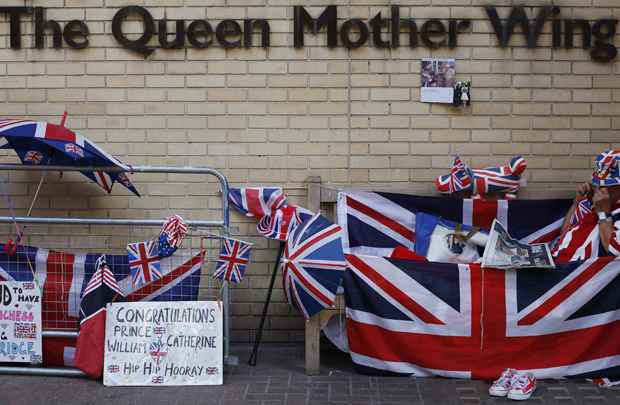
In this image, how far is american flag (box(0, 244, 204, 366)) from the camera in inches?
237

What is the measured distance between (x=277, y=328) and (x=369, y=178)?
1510mm

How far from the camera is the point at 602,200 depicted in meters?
5.88

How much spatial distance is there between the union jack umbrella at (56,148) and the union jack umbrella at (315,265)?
142 centimetres

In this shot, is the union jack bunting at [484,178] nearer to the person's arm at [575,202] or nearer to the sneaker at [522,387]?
the person's arm at [575,202]

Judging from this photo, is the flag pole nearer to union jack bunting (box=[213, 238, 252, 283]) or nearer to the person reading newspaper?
union jack bunting (box=[213, 238, 252, 283])

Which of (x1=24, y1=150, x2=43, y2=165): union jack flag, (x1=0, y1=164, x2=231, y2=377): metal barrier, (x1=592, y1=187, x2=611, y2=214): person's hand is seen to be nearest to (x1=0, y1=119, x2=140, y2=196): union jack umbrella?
(x1=24, y1=150, x2=43, y2=165): union jack flag

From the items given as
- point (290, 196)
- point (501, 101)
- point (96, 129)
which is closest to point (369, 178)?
point (290, 196)

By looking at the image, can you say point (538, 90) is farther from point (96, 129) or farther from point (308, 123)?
point (96, 129)

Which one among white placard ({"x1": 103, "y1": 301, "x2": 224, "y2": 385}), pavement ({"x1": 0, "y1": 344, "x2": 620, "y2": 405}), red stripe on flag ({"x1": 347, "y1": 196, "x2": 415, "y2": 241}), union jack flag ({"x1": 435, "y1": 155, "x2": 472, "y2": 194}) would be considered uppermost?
union jack flag ({"x1": 435, "y1": 155, "x2": 472, "y2": 194})

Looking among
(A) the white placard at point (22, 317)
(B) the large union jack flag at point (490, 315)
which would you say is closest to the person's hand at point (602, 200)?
(B) the large union jack flag at point (490, 315)

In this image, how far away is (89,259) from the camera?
6.20 metres

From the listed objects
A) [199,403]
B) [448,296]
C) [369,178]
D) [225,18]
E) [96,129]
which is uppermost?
[225,18]

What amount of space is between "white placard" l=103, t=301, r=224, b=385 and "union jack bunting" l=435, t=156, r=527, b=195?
214 cm

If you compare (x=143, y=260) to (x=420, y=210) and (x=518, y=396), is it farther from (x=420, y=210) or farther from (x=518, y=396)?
(x=518, y=396)
